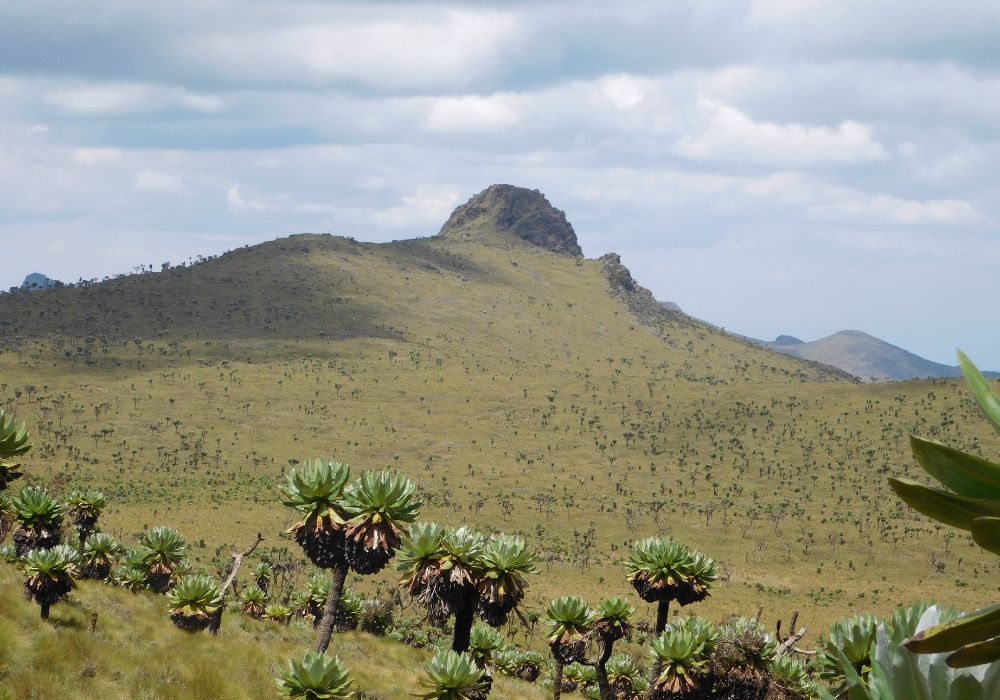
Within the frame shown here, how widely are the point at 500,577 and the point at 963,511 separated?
15.4m

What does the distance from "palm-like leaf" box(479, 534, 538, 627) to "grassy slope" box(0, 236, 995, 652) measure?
41.7 metres

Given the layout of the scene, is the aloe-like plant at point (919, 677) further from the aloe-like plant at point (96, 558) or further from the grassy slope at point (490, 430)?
the grassy slope at point (490, 430)

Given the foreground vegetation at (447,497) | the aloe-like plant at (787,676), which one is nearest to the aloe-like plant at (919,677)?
the foreground vegetation at (447,497)

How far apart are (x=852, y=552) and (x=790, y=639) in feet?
224

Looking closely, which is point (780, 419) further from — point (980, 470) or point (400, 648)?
point (980, 470)

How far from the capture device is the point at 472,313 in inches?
7239

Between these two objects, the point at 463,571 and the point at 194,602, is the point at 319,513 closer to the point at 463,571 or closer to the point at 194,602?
the point at 463,571

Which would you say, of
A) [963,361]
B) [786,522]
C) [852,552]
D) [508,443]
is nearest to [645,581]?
[963,361]

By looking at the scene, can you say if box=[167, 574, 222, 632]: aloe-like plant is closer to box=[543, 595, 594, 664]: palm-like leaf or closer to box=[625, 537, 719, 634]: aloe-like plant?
box=[543, 595, 594, 664]: palm-like leaf

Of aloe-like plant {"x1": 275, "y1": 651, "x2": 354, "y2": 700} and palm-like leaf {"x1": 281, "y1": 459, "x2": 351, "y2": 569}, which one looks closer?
aloe-like plant {"x1": 275, "y1": 651, "x2": 354, "y2": 700}

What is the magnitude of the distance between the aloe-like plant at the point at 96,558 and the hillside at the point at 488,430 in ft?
108

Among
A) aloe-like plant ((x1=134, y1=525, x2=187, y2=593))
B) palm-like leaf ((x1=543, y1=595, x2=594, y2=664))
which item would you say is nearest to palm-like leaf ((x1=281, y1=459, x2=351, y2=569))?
palm-like leaf ((x1=543, y1=595, x2=594, y2=664))

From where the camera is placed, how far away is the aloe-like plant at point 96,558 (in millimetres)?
28422

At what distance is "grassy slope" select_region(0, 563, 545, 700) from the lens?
44.3ft
